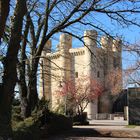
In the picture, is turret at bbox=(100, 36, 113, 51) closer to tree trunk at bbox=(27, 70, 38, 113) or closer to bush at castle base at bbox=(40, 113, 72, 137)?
tree trunk at bbox=(27, 70, 38, 113)

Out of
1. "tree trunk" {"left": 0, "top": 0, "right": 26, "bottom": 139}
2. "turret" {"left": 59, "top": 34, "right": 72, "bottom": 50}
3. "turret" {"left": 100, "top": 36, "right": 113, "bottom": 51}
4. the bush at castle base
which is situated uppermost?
"turret" {"left": 59, "top": 34, "right": 72, "bottom": 50}

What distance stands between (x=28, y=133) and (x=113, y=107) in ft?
272

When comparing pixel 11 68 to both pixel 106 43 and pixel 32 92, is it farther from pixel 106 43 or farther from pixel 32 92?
pixel 106 43

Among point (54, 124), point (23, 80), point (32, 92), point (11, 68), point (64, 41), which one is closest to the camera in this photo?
point (11, 68)

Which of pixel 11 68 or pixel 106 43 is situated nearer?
pixel 11 68

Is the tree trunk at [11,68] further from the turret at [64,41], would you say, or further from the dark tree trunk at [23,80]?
the turret at [64,41]

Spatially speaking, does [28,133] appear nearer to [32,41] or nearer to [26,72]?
[26,72]

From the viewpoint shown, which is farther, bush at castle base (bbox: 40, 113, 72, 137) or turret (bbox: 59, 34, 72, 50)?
turret (bbox: 59, 34, 72, 50)

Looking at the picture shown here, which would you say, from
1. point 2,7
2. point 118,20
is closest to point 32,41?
point 118,20

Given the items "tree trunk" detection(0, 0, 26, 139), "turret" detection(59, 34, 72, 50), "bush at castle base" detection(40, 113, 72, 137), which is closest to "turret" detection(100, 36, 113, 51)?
"turret" detection(59, 34, 72, 50)

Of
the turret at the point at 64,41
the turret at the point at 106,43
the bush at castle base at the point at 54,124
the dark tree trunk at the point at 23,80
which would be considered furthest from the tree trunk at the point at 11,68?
the turret at the point at 64,41

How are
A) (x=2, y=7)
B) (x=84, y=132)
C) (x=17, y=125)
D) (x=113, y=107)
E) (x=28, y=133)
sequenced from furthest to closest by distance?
(x=113, y=107) < (x=84, y=132) < (x=17, y=125) < (x=28, y=133) < (x=2, y=7)

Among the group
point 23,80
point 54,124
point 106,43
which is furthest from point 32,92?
point 106,43

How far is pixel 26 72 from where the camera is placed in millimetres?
25906
